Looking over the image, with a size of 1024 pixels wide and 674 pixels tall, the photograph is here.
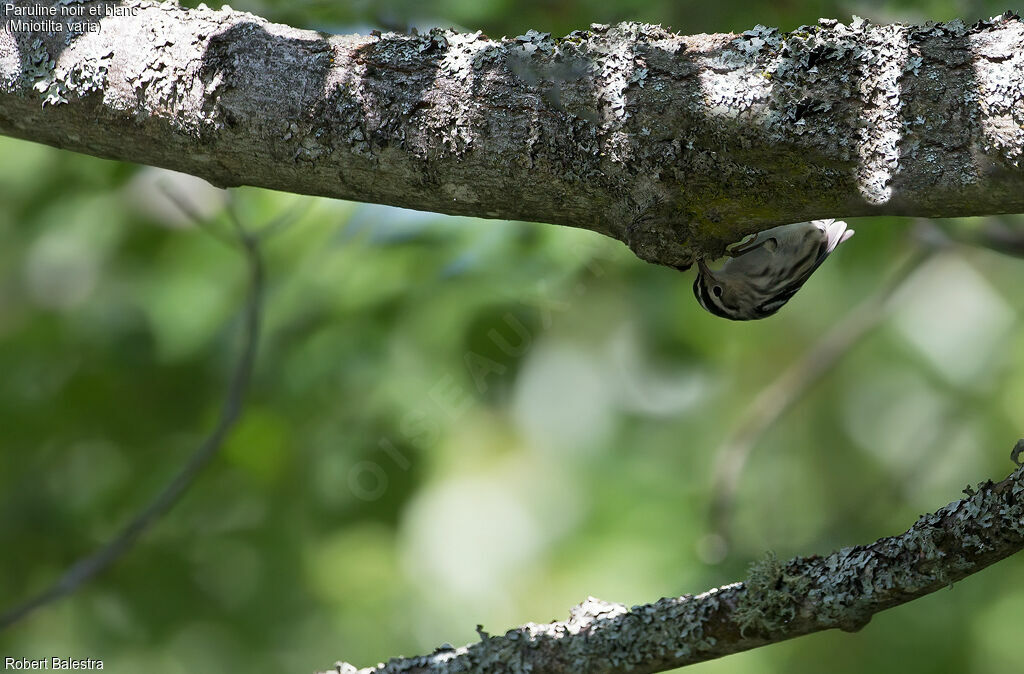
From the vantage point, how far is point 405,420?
3402mm

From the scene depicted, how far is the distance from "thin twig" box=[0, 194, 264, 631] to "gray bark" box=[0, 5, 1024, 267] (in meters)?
1.34

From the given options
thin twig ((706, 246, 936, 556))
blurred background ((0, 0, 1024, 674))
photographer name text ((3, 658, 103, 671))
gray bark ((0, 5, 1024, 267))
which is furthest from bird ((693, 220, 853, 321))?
photographer name text ((3, 658, 103, 671))

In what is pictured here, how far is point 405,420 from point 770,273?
1.37 metres

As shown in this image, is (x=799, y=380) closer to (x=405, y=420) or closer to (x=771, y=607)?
(x=405, y=420)

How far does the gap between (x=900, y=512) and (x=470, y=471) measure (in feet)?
6.74

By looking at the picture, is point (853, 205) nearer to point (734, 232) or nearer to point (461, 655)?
point (734, 232)

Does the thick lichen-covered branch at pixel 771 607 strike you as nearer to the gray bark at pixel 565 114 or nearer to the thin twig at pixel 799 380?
the gray bark at pixel 565 114

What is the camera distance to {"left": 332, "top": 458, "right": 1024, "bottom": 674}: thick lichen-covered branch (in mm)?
1545

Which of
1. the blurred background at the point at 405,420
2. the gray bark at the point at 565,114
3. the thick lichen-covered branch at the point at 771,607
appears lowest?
the thick lichen-covered branch at the point at 771,607

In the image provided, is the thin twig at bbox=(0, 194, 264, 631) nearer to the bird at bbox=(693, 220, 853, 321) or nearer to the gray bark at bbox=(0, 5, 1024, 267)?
the gray bark at bbox=(0, 5, 1024, 267)

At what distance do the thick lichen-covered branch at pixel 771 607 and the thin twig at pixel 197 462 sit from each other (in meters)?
1.55

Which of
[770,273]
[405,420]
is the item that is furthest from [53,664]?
[770,273]

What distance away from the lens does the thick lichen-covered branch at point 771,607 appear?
5.07ft

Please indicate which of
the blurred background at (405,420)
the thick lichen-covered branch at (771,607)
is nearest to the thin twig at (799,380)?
the blurred background at (405,420)
